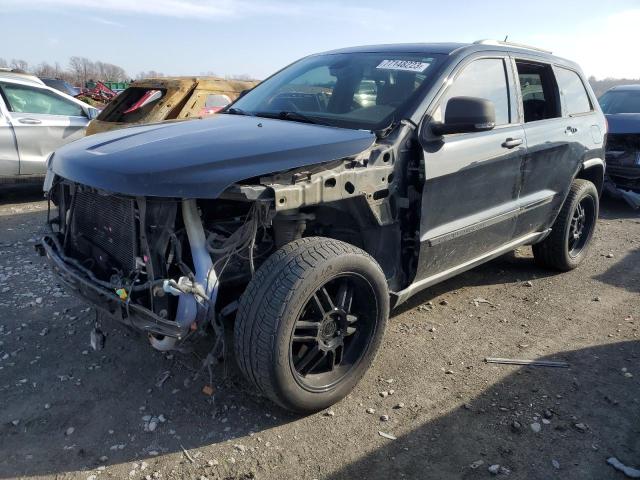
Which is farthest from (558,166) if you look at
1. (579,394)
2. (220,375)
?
(220,375)

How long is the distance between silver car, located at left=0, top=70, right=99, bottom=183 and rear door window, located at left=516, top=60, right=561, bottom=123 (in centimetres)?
617

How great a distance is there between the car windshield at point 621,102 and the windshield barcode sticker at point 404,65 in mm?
6916

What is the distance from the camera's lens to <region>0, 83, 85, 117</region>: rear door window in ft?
23.5

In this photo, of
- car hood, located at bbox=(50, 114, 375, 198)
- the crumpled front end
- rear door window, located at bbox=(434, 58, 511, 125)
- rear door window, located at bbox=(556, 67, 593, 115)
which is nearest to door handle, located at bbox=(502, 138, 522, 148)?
rear door window, located at bbox=(434, 58, 511, 125)

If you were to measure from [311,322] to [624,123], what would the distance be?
278 inches

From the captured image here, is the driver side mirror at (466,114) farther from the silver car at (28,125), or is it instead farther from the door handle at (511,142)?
the silver car at (28,125)

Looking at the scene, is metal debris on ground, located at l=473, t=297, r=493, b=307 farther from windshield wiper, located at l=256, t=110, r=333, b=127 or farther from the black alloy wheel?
windshield wiper, located at l=256, t=110, r=333, b=127

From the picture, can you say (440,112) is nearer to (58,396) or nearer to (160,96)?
(58,396)

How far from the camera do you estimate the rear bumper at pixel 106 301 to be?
246cm

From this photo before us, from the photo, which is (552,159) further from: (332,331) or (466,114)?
(332,331)

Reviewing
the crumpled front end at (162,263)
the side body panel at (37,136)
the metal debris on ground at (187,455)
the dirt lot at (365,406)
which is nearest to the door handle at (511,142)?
the dirt lot at (365,406)

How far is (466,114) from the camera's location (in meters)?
3.02

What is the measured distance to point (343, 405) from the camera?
2.95 m

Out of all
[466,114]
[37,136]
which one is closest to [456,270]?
[466,114]
